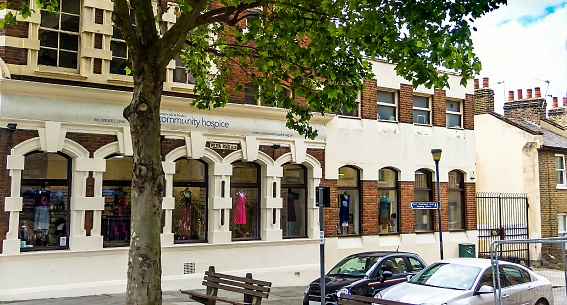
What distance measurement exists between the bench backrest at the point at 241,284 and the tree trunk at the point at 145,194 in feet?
6.80

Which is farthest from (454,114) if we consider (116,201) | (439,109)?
(116,201)

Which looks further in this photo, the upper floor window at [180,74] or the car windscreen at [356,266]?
the upper floor window at [180,74]

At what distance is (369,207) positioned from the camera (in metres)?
21.6

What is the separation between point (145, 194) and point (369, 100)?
13217 millimetres

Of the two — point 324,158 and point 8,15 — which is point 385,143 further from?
point 8,15

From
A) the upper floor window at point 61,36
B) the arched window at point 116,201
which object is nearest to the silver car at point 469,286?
the arched window at point 116,201

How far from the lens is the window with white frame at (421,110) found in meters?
23.7

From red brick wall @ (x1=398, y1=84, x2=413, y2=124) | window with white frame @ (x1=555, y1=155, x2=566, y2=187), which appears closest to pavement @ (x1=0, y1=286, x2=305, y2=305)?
red brick wall @ (x1=398, y1=84, x2=413, y2=124)

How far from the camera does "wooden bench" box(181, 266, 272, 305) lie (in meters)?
11.6

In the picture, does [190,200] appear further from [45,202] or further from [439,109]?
[439,109]

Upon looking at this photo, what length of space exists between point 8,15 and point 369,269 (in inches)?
392

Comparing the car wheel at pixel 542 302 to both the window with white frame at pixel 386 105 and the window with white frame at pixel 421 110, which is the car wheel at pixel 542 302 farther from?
the window with white frame at pixel 421 110

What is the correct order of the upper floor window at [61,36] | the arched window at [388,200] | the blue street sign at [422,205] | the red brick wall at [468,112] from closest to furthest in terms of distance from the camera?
the upper floor window at [61,36], the blue street sign at [422,205], the arched window at [388,200], the red brick wall at [468,112]

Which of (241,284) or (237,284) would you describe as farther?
(237,284)
